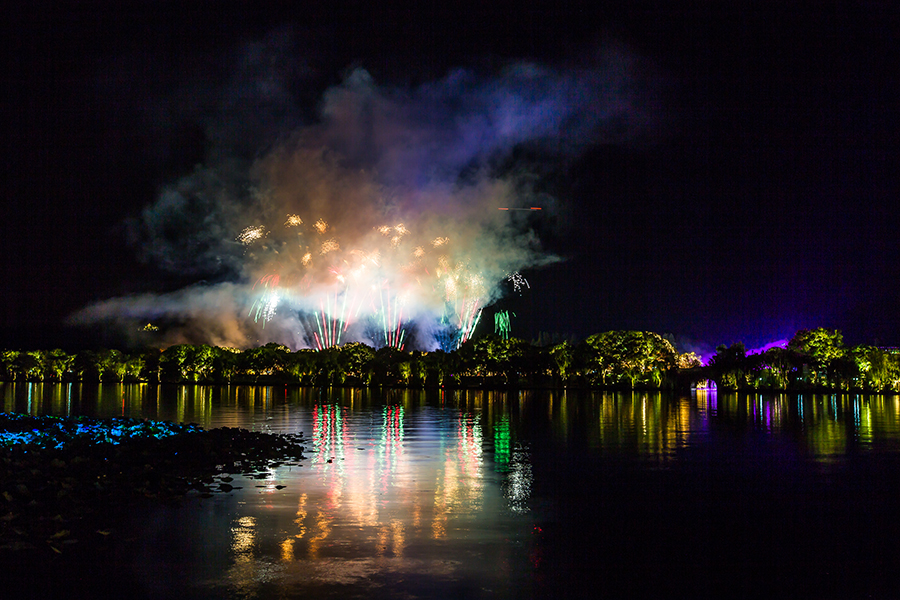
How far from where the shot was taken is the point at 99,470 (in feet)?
68.0

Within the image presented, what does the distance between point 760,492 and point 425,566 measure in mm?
11651

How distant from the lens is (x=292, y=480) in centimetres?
2080

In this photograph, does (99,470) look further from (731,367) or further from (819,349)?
(819,349)

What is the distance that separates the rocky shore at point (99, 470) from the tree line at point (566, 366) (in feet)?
317

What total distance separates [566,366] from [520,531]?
4493 inches

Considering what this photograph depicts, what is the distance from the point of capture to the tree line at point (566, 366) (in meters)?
114

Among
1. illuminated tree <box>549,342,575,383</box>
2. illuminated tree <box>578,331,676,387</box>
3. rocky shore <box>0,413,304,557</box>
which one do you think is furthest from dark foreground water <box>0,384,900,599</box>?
illuminated tree <box>549,342,575,383</box>

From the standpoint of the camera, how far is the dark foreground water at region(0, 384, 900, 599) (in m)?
11.0

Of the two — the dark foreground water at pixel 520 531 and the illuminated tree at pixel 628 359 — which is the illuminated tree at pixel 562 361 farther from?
A: the dark foreground water at pixel 520 531

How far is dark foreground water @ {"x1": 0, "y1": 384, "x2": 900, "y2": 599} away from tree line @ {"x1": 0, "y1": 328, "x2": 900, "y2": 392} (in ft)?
306

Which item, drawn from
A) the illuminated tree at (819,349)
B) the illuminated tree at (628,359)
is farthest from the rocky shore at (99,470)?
the illuminated tree at (819,349)

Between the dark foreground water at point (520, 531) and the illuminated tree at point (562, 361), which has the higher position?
the illuminated tree at point (562, 361)

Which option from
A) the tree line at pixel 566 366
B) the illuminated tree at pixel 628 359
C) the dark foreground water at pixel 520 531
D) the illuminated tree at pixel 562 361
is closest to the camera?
the dark foreground water at pixel 520 531

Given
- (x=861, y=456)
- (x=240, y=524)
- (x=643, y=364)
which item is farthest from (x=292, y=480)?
(x=643, y=364)
